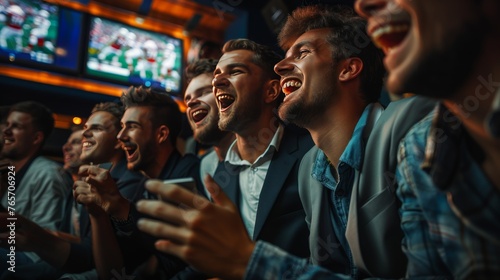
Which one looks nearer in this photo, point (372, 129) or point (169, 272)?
point (372, 129)

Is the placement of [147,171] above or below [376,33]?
below

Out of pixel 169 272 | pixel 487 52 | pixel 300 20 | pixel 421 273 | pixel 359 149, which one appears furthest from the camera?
pixel 169 272

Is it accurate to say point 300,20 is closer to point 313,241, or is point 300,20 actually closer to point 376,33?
point 376,33

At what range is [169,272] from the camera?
1660 mm

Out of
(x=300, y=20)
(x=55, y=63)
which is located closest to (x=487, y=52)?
(x=300, y=20)

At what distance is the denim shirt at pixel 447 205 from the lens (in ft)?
2.19

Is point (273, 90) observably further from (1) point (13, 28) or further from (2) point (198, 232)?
(1) point (13, 28)

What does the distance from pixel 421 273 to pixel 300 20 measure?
103cm

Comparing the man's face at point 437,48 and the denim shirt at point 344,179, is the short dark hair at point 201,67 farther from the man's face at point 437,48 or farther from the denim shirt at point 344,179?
the man's face at point 437,48

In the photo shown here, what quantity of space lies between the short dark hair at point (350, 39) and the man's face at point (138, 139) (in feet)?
2.99

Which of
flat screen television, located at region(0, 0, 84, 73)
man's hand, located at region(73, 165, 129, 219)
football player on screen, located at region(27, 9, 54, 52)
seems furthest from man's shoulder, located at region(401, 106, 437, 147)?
football player on screen, located at region(27, 9, 54, 52)

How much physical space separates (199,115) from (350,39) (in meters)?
0.86

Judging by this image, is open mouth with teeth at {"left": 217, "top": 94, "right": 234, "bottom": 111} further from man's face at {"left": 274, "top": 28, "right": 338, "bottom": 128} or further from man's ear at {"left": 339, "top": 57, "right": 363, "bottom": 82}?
man's ear at {"left": 339, "top": 57, "right": 363, "bottom": 82}

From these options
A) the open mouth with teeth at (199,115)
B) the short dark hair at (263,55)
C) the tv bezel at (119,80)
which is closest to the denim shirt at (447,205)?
the short dark hair at (263,55)
